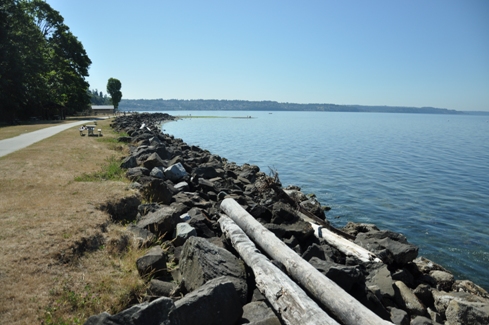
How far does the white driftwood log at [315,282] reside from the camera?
4441 mm

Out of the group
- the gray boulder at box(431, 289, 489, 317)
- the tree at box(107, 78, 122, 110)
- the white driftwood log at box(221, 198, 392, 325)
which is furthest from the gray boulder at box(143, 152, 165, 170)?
the tree at box(107, 78, 122, 110)

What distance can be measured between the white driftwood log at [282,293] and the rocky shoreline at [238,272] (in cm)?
13

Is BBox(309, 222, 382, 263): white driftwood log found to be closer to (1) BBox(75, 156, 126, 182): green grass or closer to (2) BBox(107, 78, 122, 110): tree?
(1) BBox(75, 156, 126, 182): green grass

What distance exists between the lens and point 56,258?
18.1ft

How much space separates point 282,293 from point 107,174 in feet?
29.7

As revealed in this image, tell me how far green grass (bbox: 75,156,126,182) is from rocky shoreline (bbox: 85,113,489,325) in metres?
1.18

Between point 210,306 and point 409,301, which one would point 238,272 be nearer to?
point 210,306

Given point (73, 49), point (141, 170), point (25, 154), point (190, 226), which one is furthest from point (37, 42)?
point (190, 226)

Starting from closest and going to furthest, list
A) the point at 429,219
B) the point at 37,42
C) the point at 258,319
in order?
1. the point at 258,319
2. the point at 429,219
3. the point at 37,42

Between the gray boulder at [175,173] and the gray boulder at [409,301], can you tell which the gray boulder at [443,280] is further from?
the gray boulder at [175,173]

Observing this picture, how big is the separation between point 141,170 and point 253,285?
7.96m

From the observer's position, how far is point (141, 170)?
40.4ft

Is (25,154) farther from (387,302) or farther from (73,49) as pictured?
(73,49)

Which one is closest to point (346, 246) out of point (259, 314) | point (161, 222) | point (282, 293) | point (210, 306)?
point (282, 293)
